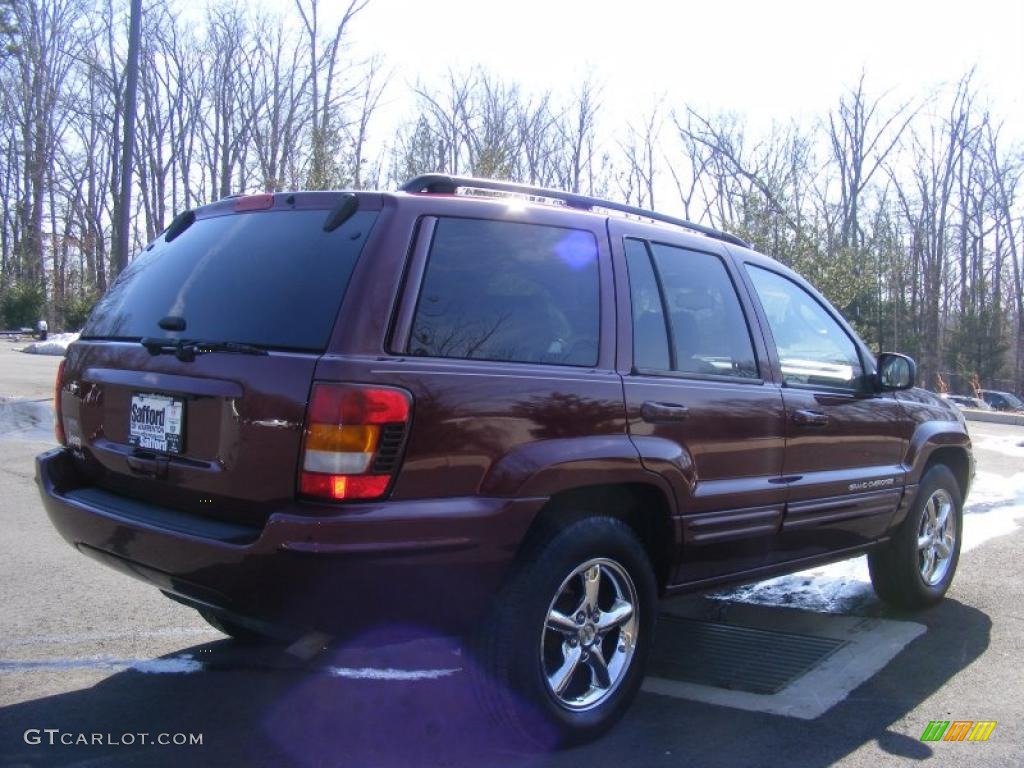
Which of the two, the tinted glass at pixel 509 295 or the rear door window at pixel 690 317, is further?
the rear door window at pixel 690 317

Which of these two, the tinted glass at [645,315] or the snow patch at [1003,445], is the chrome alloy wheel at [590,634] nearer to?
the tinted glass at [645,315]

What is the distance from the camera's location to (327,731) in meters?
3.21

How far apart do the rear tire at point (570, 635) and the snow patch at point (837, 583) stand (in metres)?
1.87

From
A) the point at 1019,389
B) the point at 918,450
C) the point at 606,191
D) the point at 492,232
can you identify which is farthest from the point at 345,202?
the point at 1019,389

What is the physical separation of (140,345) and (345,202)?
94 cm

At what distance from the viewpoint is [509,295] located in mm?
3070

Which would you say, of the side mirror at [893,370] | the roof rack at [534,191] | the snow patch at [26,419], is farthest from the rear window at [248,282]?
the snow patch at [26,419]

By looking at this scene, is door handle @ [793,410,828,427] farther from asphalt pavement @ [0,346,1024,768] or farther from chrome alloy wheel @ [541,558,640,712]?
chrome alloy wheel @ [541,558,640,712]

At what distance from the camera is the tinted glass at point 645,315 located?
11.3 ft

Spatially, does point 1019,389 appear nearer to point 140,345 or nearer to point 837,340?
point 837,340

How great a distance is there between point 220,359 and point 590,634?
5.24 ft

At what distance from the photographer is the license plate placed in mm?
2906

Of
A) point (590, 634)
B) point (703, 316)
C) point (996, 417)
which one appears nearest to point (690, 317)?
point (703, 316)
